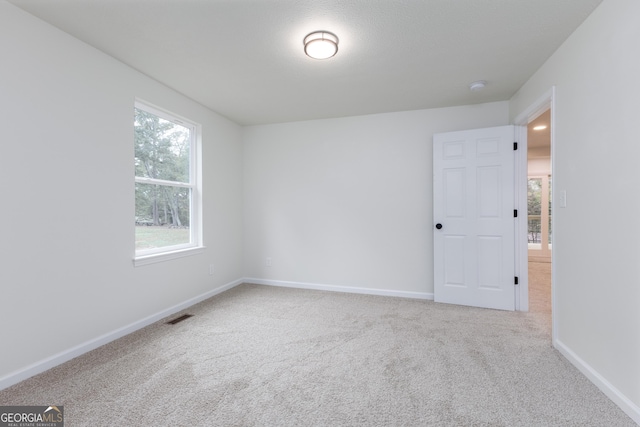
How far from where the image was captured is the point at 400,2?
186 centimetres

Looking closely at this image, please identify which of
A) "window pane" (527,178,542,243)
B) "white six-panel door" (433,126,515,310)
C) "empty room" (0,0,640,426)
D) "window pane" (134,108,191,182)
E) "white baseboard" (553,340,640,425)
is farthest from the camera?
"window pane" (527,178,542,243)

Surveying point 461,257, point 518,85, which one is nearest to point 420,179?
point 461,257

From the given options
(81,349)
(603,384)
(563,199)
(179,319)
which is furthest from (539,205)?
(81,349)

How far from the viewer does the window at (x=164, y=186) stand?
2.96 metres

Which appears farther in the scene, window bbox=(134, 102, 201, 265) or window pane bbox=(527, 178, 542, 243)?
window pane bbox=(527, 178, 542, 243)

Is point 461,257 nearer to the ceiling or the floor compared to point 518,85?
nearer to the floor

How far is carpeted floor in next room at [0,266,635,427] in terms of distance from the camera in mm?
1632

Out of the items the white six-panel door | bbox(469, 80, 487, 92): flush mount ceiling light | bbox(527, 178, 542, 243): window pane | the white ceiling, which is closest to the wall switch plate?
the white six-panel door

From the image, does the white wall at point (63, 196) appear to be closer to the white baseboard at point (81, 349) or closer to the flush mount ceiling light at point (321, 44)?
the white baseboard at point (81, 349)

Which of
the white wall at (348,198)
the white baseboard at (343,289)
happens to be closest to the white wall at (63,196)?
the white baseboard at (343,289)

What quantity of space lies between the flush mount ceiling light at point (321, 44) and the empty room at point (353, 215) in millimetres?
14

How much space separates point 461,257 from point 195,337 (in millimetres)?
3027

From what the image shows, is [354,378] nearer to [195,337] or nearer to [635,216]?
[195,337]

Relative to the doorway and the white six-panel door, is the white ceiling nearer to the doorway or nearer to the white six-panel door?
the white six-panel door
